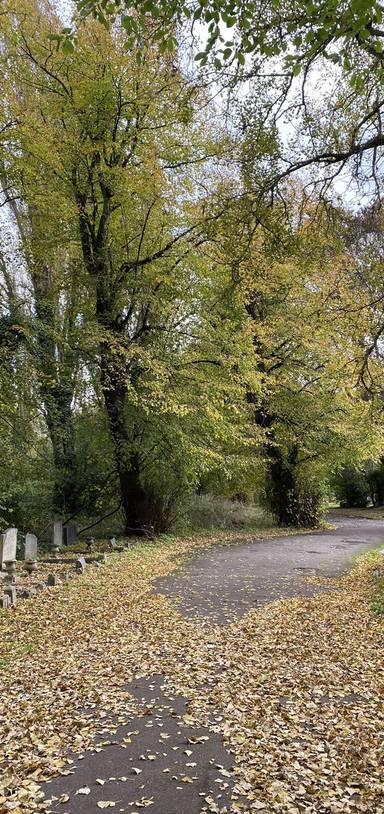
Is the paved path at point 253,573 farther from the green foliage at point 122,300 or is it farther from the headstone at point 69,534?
the headstone at point 69,534

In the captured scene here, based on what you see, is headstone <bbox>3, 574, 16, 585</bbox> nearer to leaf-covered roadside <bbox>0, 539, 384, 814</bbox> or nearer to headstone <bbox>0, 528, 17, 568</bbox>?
headstone <bbox>0, 528, 17, 568</bbox>

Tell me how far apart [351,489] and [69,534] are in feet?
79.2

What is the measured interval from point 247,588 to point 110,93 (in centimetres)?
1165

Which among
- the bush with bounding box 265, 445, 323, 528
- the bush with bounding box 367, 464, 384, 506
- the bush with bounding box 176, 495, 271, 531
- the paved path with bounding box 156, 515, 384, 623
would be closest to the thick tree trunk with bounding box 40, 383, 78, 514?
the bush with bounding box 176, 495, 271, 531

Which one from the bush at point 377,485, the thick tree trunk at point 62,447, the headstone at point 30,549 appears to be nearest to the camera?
the headstone at point 30,549

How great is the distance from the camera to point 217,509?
2038cm

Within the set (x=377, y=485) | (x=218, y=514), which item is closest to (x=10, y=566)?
(x=218, y=514)

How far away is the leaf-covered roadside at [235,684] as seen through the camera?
11.3 ft

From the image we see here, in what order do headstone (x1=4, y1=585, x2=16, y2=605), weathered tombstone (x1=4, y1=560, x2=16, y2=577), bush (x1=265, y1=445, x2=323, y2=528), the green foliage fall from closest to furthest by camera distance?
headstone (x1=4, y1=585, x2=16, y2=605) < weathered tombstone (x1=4, y1=560, x2=16, y2=577) < the green foliage < bush (x1=265, y1=445, x2=323, y2=528)

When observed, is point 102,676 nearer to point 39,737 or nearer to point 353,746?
point 39,737

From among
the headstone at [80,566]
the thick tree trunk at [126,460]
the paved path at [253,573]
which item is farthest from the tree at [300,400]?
the headstone at [80,566]

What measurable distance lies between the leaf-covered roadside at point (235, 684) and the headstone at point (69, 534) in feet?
21.8

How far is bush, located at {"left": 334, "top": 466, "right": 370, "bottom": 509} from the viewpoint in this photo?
33.9 meters

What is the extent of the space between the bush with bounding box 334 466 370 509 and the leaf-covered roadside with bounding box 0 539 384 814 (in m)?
26.3
